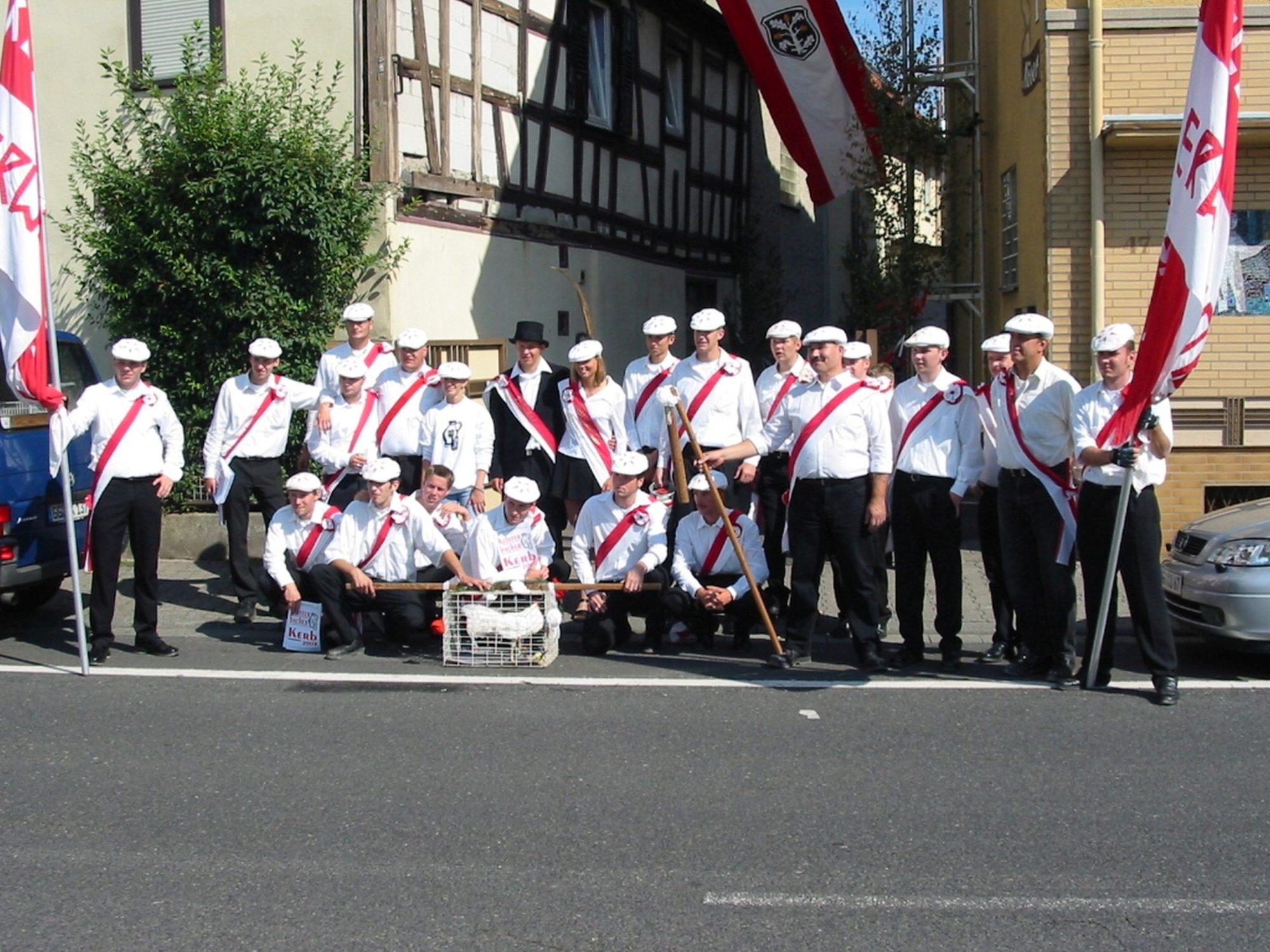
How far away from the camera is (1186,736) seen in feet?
20.7

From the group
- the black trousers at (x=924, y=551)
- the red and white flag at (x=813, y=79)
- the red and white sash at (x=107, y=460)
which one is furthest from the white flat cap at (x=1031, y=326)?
the red and white flag at (x=813, y=79)

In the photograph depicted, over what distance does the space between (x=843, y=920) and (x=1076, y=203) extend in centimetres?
891

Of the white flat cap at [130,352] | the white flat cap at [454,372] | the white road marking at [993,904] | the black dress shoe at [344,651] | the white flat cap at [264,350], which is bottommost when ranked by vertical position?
the white road marking at [993,904]

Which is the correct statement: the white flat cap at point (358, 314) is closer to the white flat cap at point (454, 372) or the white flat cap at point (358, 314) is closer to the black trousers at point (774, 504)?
the white flat cap at point (454, 372)

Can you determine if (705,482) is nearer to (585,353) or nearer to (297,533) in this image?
(585,353)

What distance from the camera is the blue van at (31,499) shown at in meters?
8.31

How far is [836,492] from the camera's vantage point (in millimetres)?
7617

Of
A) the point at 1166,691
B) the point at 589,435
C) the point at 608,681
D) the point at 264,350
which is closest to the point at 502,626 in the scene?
the point at 608,681

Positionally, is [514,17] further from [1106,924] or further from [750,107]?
[1106,924]

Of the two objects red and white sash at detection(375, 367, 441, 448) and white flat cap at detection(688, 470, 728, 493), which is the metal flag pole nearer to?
white flat cap at detection(688, 470, 728, 493)

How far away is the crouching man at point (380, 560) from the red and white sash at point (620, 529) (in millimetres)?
781

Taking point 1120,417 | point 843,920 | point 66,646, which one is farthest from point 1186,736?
point 66,646

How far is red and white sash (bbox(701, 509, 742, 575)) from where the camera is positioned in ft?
27.1

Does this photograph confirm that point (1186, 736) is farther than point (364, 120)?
No
